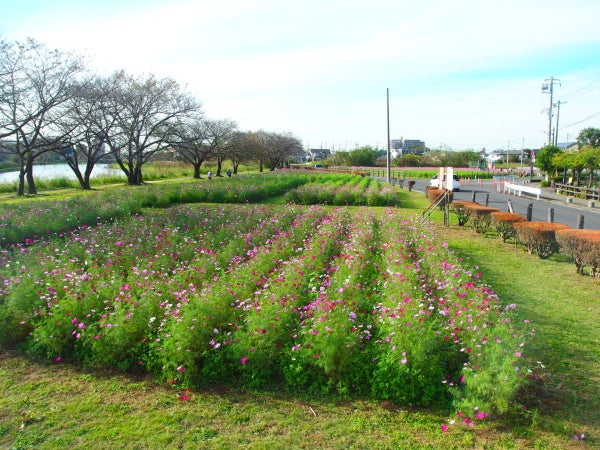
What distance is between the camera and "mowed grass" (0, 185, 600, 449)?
145 inches

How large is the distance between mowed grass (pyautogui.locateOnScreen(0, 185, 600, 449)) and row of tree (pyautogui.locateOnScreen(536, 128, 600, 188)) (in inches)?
1117

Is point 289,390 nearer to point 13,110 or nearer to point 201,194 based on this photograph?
point 201,194

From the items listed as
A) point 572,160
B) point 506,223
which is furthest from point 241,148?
point 506,223

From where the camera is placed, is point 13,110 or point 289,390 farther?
point 13,110

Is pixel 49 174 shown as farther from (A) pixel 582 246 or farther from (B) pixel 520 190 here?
(A) pixel 582 246

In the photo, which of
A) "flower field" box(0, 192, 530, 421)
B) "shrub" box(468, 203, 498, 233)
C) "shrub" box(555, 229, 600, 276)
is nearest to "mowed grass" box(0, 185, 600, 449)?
"flower field" box(0, 192, 530, 421)

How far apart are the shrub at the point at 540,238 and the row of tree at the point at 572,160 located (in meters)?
20.9

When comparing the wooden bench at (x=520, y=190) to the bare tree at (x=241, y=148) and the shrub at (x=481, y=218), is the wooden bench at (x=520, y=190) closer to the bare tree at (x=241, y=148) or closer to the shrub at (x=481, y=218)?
the shrub at (x=481, y=218)

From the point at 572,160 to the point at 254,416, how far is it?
3299 centimetres

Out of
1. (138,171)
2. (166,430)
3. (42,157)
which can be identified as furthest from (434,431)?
(42,157)

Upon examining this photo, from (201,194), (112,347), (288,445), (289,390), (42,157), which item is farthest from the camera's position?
(42,157)

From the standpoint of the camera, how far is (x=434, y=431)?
12.6 ft

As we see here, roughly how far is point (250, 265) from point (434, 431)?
4.33 m

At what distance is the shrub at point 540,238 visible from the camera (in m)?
10.3
